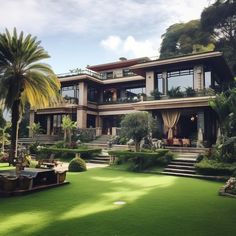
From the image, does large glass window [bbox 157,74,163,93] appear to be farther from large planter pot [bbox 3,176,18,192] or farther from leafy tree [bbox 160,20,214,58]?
large planter pot [bbox 3,176,18,192]

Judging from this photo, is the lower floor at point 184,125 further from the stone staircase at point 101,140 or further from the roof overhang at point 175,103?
the stone staircase at point 101,140

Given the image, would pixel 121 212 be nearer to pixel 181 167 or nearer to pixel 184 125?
pixel 181 167

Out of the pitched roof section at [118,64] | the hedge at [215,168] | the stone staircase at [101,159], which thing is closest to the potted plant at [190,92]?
the stone staircase at [101,159]

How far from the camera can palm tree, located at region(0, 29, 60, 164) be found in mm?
17688

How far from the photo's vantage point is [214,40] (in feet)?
133

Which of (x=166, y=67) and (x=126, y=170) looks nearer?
(x=126, y=170)

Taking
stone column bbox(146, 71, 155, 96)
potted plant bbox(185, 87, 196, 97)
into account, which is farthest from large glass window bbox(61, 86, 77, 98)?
potted plant bbox(185, 87, 196, 97)

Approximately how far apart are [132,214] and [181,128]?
71.4 ft

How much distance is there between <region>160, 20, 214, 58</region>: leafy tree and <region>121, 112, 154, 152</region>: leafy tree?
2345cm

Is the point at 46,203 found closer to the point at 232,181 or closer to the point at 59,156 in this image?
the point at 232,181

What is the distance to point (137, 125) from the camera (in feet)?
65.9

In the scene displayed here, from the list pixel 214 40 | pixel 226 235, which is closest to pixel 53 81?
pixel 226 235

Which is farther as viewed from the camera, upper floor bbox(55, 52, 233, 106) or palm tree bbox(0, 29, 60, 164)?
upper floor bbox(55, 52, 233, 106)

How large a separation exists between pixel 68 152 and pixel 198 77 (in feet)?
48.2
